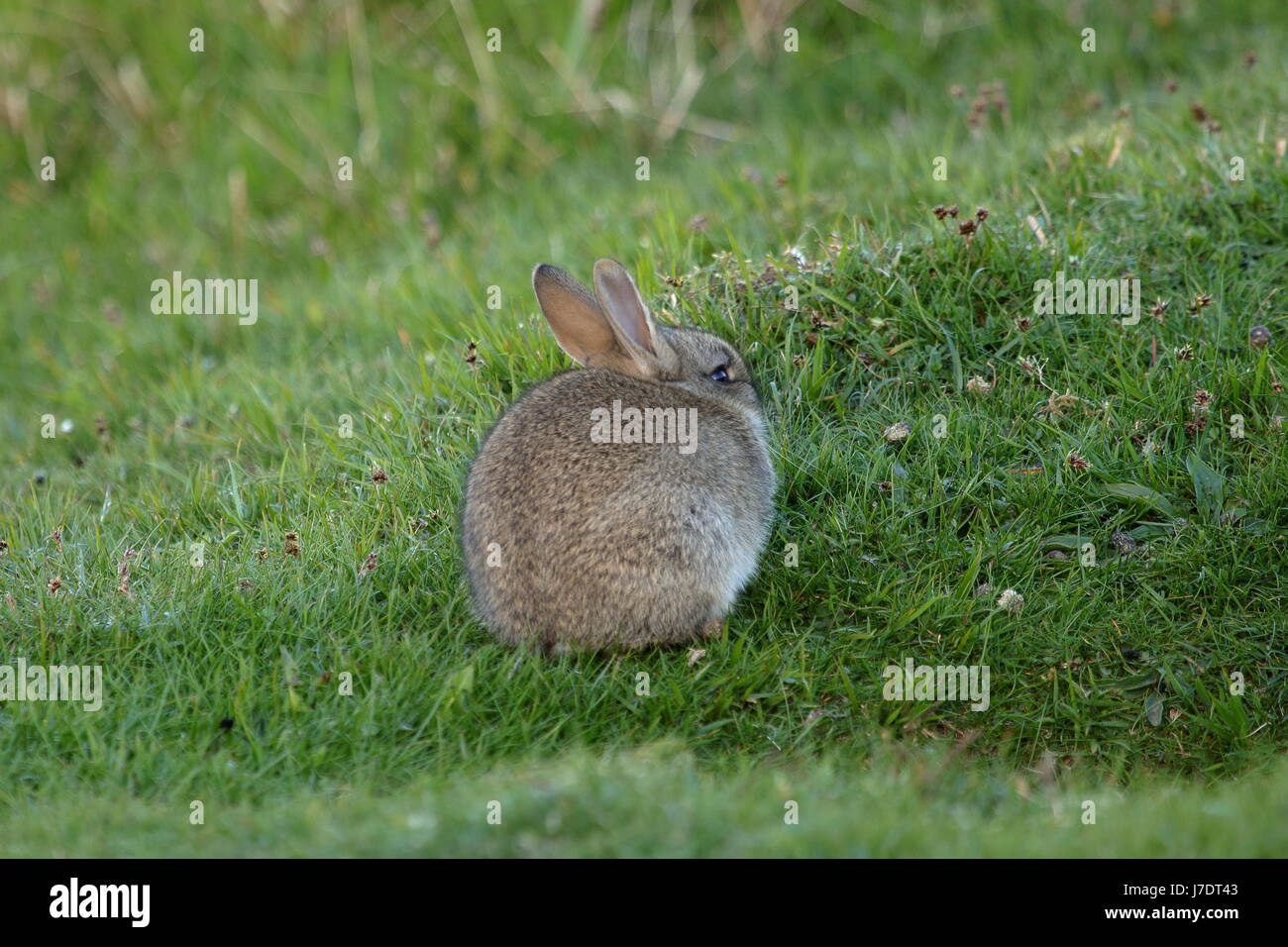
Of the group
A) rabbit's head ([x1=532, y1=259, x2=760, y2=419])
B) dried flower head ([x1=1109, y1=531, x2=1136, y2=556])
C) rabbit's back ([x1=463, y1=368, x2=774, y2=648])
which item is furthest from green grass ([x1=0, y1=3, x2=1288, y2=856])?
rabbit's head ([x1=532, y1=259, x2=760, y2=419])

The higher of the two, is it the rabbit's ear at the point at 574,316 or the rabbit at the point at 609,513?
the rabbit's ear at the point at 574,316

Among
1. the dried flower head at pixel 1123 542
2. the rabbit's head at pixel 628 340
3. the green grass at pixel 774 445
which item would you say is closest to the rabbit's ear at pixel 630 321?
the rabbit's head at pixel 628 340

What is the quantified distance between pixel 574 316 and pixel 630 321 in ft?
0.78

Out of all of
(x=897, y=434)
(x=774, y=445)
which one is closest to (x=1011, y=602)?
(x=897, y=434)

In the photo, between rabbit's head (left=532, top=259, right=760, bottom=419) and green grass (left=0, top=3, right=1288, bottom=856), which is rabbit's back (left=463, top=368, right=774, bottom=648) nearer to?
green grass (left=0, top=3, right=1288, bottom=856)

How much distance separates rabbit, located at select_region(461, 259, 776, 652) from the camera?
5.06 metres

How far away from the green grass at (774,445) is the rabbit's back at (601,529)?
18cm

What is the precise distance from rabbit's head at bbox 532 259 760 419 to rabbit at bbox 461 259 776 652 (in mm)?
13

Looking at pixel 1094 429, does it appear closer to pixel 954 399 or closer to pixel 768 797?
pixel 954 399

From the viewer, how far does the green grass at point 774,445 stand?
4551 mm

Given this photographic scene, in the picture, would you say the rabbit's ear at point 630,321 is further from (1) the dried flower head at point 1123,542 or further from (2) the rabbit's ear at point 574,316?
(1) the dried flower head at point 1123,542

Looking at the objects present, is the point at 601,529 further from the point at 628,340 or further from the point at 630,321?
the point at 630,321

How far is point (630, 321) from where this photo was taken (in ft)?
18.6

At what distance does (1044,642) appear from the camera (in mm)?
5199
